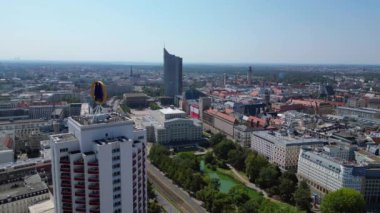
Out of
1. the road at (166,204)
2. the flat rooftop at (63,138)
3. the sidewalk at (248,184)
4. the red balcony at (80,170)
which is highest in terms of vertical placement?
the flat rooftop at (63,138)

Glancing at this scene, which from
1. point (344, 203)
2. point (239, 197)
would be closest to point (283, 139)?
point (239, 197)

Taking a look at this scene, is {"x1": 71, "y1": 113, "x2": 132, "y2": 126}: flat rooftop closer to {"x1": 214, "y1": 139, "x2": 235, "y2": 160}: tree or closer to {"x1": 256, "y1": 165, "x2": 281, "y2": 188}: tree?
{"x1": 256, "y1": 165, "x2": 281, "y2": 188}: tree

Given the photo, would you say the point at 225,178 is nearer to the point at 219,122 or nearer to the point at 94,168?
the point at 219,122

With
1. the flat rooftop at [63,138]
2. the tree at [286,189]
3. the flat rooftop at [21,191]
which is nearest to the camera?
the flat rooftop at [63,138]

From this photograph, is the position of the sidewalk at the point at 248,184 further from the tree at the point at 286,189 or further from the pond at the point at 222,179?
the tree at the point at 286,189

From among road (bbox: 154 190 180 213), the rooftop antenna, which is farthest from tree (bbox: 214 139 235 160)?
the rooftop antenna

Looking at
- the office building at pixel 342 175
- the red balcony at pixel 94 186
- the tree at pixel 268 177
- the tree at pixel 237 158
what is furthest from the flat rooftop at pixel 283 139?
the red balcony at pixel 94 186
